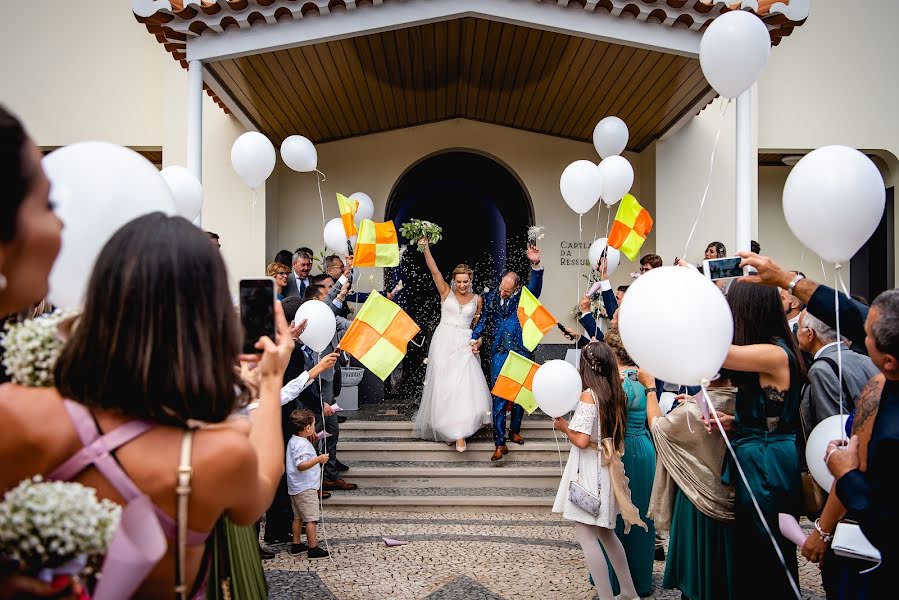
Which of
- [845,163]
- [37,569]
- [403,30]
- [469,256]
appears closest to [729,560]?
[845,163]

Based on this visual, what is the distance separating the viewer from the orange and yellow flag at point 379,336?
5.39m

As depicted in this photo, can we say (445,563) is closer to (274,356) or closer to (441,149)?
(274,356)

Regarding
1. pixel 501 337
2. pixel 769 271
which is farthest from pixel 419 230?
pixel 769 271

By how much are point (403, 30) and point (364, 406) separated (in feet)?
16.4

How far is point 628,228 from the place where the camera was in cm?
598

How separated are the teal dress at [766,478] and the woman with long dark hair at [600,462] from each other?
37.1 inches

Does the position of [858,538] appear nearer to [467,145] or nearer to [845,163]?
[845,163]

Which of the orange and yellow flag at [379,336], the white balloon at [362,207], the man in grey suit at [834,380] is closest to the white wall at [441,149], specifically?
the white balloon at [362,207]

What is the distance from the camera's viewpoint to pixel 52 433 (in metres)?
1.38

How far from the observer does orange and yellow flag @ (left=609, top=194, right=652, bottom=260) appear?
595cm

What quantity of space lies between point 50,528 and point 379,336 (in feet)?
13.8

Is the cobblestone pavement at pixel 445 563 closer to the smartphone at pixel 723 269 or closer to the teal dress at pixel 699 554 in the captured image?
the teal dress at pixel 699 554

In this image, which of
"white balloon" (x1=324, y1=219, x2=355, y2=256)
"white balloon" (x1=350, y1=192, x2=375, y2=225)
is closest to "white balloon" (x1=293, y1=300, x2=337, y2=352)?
"white balloon" (x1=324, y1=219, x2=355, y2=256)

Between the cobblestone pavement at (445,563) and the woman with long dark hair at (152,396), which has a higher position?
the woman with long dark hair at (152,396)
